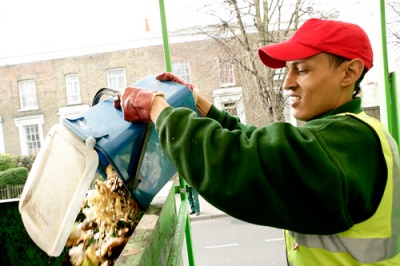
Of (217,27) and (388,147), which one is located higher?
(217,27)

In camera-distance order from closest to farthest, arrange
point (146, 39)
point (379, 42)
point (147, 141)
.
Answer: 1. point (147, 141)
2. point (379, 42)
3. point (146, 39)

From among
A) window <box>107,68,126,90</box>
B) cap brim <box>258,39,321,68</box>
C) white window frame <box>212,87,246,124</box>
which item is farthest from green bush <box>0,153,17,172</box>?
cap brim <box>258,39,321,68</box>

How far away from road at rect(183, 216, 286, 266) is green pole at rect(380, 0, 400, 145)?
13.4 ft

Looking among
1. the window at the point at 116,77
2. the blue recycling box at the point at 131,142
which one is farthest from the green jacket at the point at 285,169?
the window at the point at 116,77

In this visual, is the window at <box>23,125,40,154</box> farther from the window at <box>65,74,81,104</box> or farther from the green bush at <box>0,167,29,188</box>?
the window at <box>65,74,81,104</box>

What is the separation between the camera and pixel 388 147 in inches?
33.2

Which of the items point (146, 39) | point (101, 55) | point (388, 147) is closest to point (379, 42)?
point (388, 147)

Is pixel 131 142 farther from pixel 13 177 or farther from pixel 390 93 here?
pixel 13 177

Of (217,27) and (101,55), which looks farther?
(101,55)

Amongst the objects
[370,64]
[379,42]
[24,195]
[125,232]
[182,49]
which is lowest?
[125,232]

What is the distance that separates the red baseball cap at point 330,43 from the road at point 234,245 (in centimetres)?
540

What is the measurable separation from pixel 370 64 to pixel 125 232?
1.08 meters

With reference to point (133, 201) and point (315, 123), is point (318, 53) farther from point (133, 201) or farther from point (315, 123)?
point (133, 201)

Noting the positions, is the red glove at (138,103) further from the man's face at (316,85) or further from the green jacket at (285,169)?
the man's face at (316,85)
